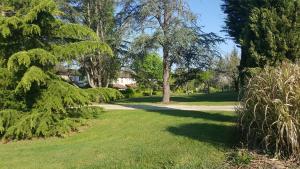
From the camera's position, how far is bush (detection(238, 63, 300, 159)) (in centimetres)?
804

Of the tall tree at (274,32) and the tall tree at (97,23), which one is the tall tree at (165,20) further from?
the tall tree at (274,32)

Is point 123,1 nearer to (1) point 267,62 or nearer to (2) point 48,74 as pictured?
(2) point 48,74

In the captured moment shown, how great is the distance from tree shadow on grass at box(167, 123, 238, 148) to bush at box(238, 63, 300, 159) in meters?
0.85

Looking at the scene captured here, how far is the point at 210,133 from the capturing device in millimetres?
11711

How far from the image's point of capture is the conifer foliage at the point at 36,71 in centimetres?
1413

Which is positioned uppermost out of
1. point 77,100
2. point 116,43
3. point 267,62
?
point 116,43

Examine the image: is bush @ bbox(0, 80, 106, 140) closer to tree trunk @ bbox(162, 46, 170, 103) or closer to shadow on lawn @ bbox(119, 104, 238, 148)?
shadow on lawn @ bbox(119, 104, 238, 148)

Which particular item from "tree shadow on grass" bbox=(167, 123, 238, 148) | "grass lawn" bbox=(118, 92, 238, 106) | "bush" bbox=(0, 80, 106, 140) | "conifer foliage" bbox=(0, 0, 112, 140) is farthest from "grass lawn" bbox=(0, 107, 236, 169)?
"grass lawn" bbox=(118, 92, 238, 106)

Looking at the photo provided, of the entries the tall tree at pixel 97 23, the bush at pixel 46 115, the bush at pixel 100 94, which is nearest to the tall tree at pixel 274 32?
the bush at pixel 100 94

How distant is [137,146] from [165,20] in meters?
18.5

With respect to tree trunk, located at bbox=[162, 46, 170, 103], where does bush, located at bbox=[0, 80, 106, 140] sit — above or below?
below

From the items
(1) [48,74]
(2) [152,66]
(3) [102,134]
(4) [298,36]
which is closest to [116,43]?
(1) [48,74]

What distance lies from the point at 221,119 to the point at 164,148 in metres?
5.63

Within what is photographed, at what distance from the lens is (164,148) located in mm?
9688
